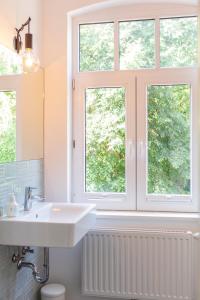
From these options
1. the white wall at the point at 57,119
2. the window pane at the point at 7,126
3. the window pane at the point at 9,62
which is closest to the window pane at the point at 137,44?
the white wall at the point at 57,119

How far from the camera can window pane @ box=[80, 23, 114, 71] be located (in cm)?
275

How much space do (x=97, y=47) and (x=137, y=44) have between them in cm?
33

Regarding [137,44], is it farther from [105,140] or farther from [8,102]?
[8,102]

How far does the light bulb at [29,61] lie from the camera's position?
2293 mm

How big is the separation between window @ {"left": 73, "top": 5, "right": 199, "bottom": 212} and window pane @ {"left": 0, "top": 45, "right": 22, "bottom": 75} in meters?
0.64

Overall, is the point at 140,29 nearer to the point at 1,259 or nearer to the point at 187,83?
the point at 187,83

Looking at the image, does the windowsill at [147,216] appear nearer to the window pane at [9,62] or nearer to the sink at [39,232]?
the sink at [39,232]

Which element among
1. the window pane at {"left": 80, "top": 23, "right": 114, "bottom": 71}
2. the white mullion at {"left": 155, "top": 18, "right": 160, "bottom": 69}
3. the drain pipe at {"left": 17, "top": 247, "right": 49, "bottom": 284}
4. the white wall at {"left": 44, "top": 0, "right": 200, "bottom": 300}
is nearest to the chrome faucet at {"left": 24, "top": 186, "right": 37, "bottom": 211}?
the drain pipe at {"left": 17, "top": 247, "right": 49, "bottom": 284}

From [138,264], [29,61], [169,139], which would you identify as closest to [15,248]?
[138,264]

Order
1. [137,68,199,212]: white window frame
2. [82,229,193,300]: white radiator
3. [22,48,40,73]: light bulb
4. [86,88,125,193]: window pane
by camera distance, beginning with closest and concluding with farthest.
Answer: [22,48,40,73]: light bulb
[82,229,193,300]: white radiator
[137,68,199,212]: white window frame
[86,88,125,193]: window pane

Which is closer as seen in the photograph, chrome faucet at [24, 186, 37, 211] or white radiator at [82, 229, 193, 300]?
chrome faucet at [24, 186, 37, 211]

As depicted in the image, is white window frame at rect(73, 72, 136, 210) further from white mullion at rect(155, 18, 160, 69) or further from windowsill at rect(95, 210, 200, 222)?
white mullion at rect(155, 18, 160, 69)

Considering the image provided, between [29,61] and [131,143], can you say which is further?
[131,143]

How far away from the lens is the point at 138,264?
2457 millimetres
